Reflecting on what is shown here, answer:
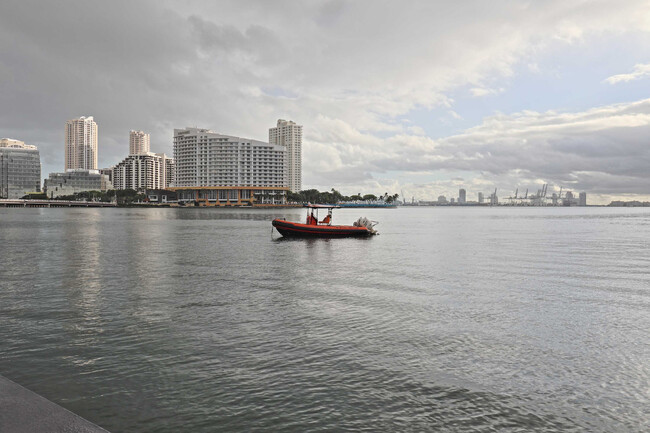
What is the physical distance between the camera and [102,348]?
1327 cm

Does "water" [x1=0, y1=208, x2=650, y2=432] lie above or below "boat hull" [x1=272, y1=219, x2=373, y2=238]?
below

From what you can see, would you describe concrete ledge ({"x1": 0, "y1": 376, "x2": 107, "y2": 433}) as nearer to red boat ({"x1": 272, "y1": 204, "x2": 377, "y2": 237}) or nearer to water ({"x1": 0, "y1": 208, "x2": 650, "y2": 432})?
water ({"x1": 0, "y1": 208, "x2": 650, "y2": 432})

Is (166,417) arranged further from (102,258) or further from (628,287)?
(102,258)

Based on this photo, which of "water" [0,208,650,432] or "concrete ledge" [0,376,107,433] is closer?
"concrete ledge" [0,376,107,433]

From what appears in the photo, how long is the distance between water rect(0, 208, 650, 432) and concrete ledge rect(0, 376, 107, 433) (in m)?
1.90

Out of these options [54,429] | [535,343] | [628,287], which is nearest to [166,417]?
[54,429]

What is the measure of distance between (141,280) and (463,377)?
20.0 meters

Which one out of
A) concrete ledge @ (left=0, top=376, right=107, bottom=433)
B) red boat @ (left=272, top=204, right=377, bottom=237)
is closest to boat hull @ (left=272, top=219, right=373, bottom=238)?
red boat @ (left=272, top=204, right=377, bottom=237)

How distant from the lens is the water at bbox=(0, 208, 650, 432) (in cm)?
938

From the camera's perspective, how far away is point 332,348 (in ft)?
43.9

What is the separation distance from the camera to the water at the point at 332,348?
9.38 meters

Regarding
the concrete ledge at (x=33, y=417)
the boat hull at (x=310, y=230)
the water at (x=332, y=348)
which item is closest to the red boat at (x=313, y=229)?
the boat hull at (x=310, y=230)

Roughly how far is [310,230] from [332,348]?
4385 centimetres

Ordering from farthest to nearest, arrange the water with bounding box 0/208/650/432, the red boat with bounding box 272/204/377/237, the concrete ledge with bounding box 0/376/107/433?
the red boat with bounding box 272/204/377/237, the water with bounding box 0/208/650/432, the concrete ledge with bounding box 0/376/107/433
